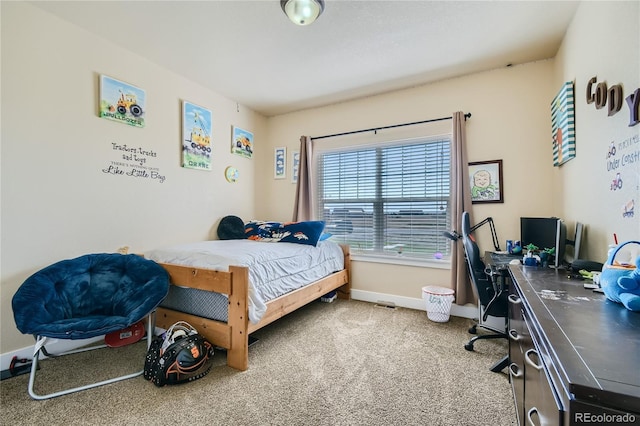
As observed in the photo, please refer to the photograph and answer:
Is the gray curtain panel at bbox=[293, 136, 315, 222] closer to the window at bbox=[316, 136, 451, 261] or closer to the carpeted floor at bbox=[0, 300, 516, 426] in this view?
the window at bbox=[316, 136, 451, 261]

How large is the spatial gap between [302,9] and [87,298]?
2.55 metres

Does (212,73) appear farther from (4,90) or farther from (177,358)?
(177,358)

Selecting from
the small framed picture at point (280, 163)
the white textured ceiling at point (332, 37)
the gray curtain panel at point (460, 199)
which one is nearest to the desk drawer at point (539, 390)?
the gray curtain panel at point (460, 199)

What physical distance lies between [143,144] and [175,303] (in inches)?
60.6

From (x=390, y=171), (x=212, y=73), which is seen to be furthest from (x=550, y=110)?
(x=212, y=73)

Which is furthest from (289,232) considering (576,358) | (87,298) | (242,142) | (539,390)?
(576,358)

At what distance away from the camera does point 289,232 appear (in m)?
3.21

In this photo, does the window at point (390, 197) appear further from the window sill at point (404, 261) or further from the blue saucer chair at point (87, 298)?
the blue saucer chair at point (87, 298)

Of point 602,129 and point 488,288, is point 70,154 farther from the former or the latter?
point 602,129

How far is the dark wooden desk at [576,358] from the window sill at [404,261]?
1.82 m

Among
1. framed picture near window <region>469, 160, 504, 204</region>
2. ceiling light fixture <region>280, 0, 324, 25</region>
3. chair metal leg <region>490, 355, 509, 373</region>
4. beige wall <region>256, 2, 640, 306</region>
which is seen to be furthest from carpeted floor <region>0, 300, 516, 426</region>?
ceiling light fixture <region>280, 0, 324, 25</region>

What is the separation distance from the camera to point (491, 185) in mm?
2844

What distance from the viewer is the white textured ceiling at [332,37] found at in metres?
2.02

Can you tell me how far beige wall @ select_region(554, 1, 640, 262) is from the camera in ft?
4.23
